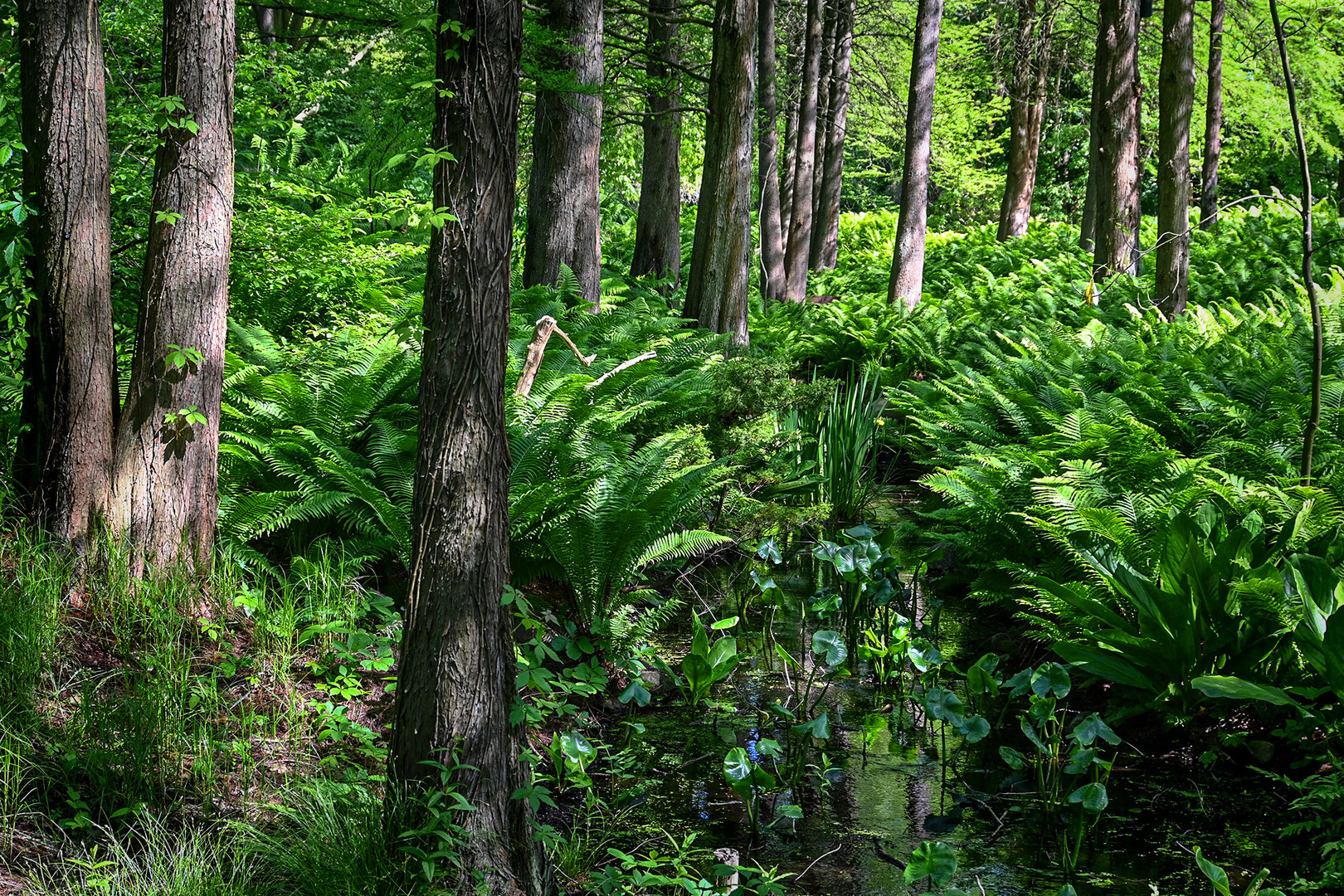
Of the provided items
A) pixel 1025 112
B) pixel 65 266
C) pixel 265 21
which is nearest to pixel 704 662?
pixel 65 266

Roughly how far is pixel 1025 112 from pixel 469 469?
1870 cm

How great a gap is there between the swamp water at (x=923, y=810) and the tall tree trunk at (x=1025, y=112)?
50.2 feet

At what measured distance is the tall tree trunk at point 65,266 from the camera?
355 cm

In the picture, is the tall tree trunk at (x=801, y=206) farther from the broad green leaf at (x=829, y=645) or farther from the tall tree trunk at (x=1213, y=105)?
the broad green leaf at (x=829, y=645)

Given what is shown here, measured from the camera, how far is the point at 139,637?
11.1 feet

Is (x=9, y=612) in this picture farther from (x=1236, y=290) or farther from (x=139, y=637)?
(x=1236, y=290)

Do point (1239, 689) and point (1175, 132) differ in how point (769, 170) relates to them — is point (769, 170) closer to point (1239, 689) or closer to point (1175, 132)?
point (1175, 132)

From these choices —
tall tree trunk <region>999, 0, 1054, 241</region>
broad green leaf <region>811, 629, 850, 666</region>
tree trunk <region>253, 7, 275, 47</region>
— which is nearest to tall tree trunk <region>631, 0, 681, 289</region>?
tree trunk <region>253, 7, 275, 47</region>

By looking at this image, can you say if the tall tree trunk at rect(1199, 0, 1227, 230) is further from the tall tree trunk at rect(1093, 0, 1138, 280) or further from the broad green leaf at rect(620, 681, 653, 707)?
the broad green leaf at rect(620, 681, 653, 707)

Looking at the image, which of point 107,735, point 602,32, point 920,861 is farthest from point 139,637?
point 602,32

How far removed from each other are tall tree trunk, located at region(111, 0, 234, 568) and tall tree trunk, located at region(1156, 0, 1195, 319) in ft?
24.2

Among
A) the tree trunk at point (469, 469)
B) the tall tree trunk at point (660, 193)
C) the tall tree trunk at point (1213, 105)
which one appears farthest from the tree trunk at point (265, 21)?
the tall tree trunk at point (1213, 105)

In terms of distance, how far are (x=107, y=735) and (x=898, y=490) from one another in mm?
5898

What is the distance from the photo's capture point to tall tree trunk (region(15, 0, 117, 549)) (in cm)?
355
